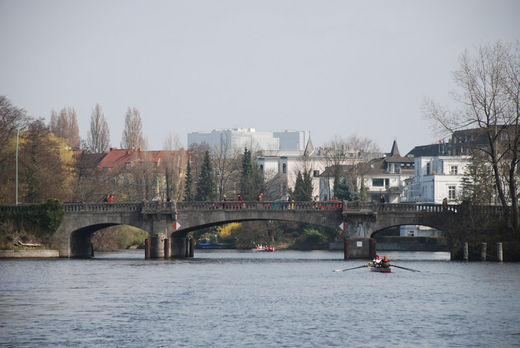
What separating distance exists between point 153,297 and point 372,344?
18481mm

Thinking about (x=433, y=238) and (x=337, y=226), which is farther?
(x=433, y=238)

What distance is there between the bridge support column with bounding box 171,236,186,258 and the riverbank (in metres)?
11.1

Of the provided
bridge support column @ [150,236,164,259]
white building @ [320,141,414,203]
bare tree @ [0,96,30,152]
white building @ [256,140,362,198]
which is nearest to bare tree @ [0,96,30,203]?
bare tree @ [0,96,30,152]

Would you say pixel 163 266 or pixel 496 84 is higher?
pixel 496 84

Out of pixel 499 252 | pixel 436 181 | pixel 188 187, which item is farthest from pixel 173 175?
pixel 499 252

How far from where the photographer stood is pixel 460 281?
59281mm

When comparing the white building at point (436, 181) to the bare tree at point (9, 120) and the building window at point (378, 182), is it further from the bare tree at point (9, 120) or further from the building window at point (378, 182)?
the bare tree at point (9, 120)

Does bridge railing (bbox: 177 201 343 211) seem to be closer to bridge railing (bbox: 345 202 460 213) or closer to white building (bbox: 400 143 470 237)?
bridge railing (bbox: 345 202 460 213)

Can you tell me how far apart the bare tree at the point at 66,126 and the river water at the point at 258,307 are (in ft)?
358

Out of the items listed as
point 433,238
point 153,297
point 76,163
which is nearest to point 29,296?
point 153,297

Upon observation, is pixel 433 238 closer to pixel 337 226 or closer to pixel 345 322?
pixel 337 226

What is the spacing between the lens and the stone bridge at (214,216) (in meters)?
82.3

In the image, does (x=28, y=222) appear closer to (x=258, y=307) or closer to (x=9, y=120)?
(x=9, y=120)

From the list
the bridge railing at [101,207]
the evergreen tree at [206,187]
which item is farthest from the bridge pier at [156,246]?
the evergreen tree at [206,187]
